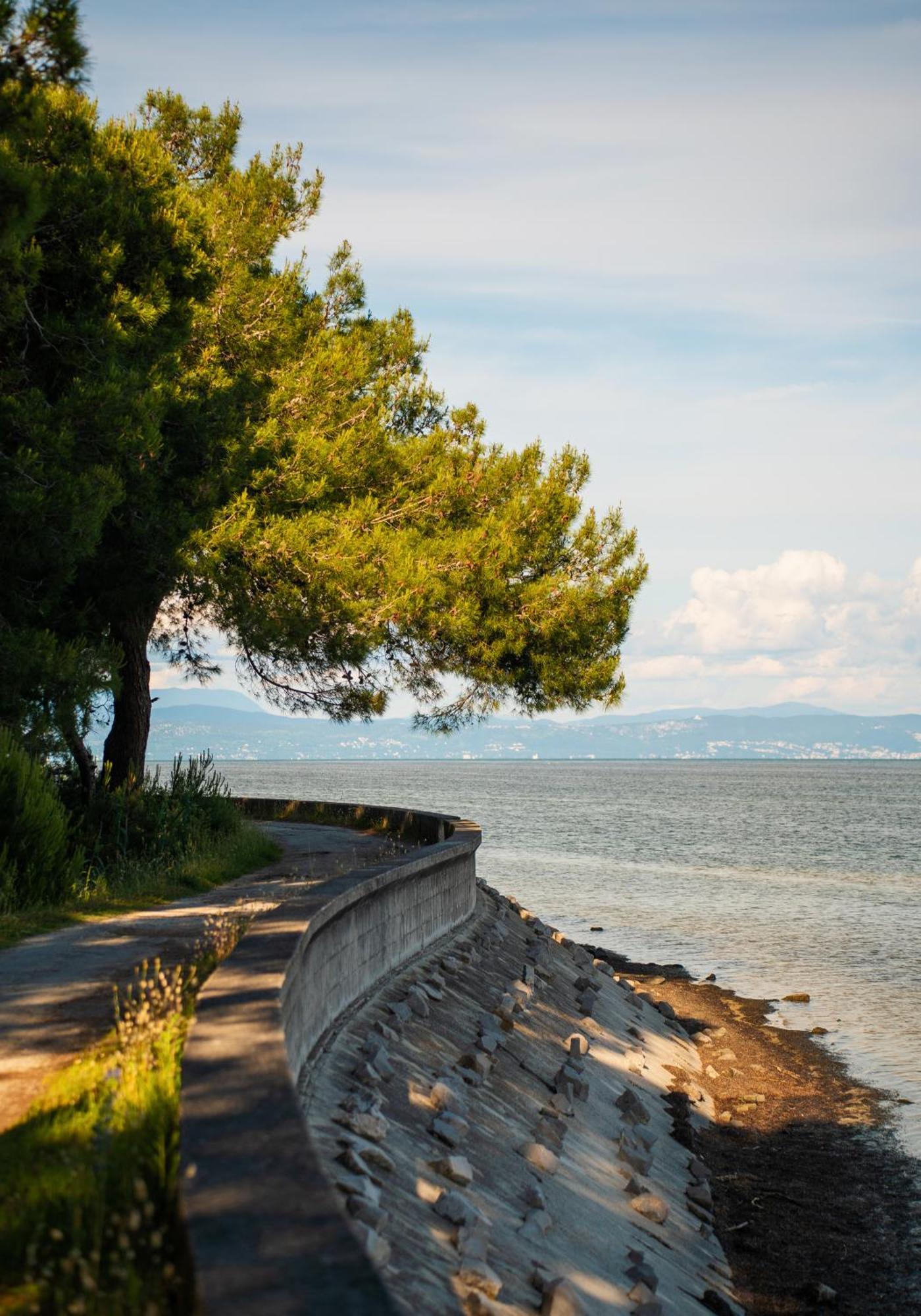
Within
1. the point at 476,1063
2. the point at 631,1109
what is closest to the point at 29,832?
the point at 476,1063

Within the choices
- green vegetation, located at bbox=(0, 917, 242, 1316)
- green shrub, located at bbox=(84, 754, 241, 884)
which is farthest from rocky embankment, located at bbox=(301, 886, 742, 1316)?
green shrub, located at bbox=(84, 754, 241, 884)

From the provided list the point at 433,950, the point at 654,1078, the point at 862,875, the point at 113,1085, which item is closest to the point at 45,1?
the point at 113,1085

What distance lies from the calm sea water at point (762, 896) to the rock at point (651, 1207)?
18.3 ft

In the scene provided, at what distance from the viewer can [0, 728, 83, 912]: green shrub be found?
11750 millimetres

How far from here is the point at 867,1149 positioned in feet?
43.9

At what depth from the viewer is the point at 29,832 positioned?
39.4 ft

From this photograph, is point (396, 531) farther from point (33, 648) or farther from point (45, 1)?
point (45, 1)

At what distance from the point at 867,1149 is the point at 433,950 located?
5424 mm

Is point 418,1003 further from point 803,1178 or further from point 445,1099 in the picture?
point 803,1178

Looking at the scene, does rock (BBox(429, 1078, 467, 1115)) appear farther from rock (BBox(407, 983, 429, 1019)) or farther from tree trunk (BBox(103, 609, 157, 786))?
tree trunk (BBox(103, 609, 157, 786))

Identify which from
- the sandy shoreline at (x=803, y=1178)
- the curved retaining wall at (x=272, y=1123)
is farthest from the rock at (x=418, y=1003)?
the sandy shoreline at (x=803, y=1178)

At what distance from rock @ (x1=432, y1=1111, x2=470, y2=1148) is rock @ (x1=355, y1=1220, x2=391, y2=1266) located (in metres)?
2.31

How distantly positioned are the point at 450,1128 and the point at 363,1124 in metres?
1.21

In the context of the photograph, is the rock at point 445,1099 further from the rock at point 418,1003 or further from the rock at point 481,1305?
the rock at point 481,1305
